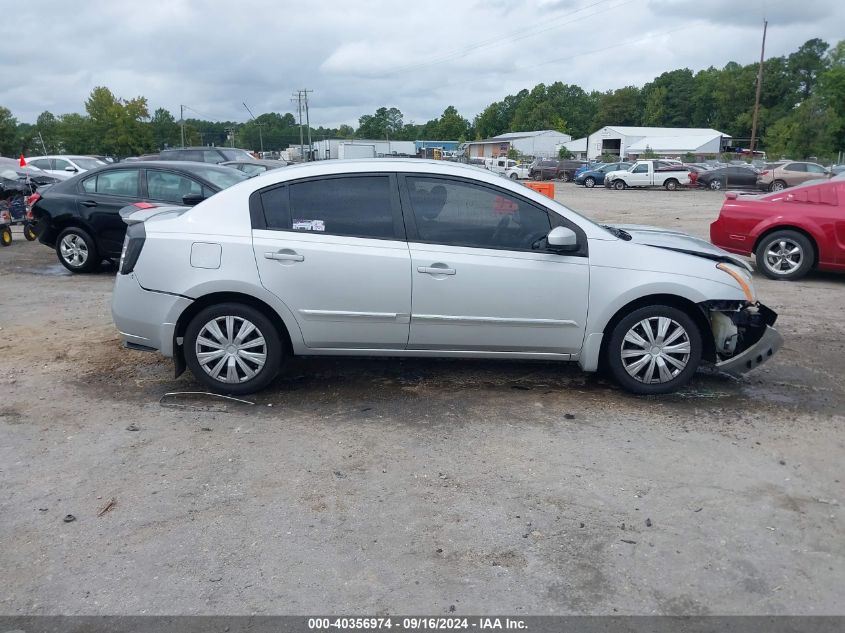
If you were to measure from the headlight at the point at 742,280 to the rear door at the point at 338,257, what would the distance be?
→ 2335mm

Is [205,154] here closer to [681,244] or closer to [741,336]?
[681,244]

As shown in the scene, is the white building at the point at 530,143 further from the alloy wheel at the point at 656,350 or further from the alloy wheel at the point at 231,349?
the alloy wheel at the point at 231,349

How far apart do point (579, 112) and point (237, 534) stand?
141 metres

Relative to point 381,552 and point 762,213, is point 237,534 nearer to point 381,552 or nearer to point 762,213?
point 381,552

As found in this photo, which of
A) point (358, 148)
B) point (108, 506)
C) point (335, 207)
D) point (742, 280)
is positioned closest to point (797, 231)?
point (742, 280)

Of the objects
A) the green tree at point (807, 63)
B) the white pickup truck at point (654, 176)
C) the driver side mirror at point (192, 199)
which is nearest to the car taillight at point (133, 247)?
the driver side mirror at point (192, 199)

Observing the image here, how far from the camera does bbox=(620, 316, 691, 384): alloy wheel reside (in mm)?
5125

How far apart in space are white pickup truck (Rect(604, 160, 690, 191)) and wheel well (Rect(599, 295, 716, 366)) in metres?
37.6

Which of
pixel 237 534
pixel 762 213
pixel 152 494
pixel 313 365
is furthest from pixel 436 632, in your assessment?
pixel 762 213

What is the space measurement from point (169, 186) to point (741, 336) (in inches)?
301

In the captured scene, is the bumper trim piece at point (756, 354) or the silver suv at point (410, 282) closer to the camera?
the silver suv at point (410, 282)

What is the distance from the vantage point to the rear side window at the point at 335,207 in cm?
512

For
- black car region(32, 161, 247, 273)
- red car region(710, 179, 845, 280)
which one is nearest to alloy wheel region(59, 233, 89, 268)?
black car region(32, 161, 247, 273)

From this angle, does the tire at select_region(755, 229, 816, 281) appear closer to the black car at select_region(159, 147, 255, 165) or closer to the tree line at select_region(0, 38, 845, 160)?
the black car at select_region(159, 147, 255, 165)
